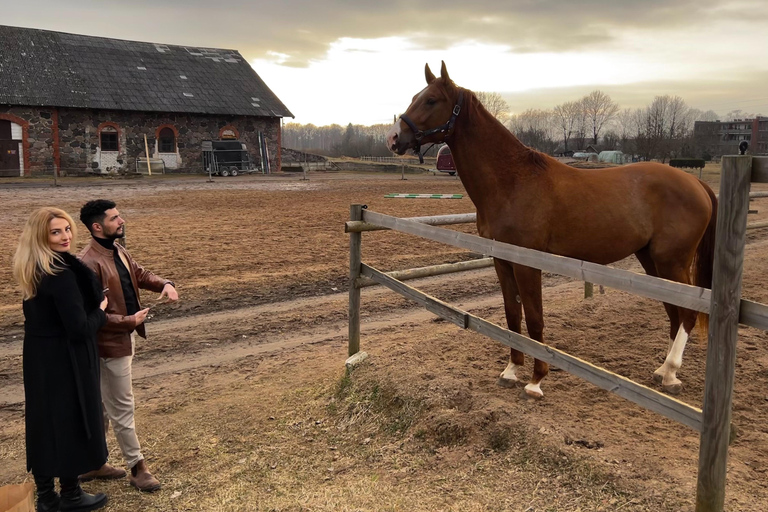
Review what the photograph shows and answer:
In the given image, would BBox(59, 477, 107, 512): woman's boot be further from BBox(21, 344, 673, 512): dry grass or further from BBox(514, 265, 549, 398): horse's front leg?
BBox(514, 265, 549, 398): horse's front leg

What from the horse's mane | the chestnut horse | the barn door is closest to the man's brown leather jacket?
the chestnut horse

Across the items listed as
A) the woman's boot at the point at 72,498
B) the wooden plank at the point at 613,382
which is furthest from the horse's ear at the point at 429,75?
the woman's boot at the point at 72,498

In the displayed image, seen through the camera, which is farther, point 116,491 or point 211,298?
point 211,298

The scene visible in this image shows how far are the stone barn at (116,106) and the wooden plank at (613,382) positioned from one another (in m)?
31.9

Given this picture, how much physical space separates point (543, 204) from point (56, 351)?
3.42 m

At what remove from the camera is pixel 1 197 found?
1902cm

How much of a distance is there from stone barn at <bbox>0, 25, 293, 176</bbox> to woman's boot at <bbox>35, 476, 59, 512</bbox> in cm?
3096

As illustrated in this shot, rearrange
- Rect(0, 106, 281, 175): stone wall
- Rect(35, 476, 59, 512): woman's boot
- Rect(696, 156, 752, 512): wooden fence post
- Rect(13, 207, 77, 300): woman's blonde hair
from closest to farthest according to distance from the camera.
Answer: Rect(696, 156, 752, 512): wooden fence post, Rect(13, 207, 77, 300): woman's blonde hair, Rect(35, 476, 59, 512): woman's boot, Rect(0, 106, 281, 175): stone wall

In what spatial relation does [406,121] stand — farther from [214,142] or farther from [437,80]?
[214,142]

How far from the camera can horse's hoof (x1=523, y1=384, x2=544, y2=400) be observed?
14.0 ft

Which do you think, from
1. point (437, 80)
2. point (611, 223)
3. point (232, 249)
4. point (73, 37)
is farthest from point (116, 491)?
point (73, 37)

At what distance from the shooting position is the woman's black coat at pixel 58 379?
2.99 meters

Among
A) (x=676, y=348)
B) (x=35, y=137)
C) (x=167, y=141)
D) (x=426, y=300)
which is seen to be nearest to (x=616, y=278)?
(x=426, y=300)

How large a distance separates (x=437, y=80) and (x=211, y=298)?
4.88 metres
